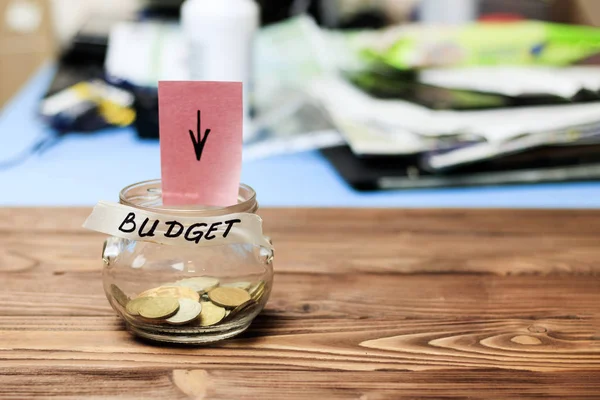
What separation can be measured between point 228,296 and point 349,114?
0.77 m

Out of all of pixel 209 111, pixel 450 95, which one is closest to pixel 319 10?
pixel 450 95

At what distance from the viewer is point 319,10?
2498mm

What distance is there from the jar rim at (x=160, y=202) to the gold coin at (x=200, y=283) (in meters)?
0.05

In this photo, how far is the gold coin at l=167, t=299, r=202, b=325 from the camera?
0.50 m

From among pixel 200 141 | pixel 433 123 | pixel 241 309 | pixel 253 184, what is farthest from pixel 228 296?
pixel 433 123

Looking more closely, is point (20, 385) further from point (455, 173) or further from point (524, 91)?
point (524, 91)

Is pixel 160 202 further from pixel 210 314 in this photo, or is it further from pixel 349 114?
pixel 349 114

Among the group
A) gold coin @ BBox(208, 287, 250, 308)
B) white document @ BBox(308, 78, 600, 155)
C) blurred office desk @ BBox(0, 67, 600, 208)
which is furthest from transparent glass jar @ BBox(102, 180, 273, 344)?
white document @ BBox(308, 78, 600, 155)

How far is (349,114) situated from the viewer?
1240mm

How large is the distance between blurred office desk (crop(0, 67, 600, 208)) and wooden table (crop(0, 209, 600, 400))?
0.14 m

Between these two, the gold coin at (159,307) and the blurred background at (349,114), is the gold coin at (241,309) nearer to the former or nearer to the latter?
the gold coin at (159,307)

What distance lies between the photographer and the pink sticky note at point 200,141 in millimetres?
505

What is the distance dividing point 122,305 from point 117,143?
2.77 ft

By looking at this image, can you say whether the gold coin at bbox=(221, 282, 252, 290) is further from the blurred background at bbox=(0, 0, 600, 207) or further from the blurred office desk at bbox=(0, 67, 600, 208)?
the blurred office desk at bbox=(0, 67, 600, 208)
